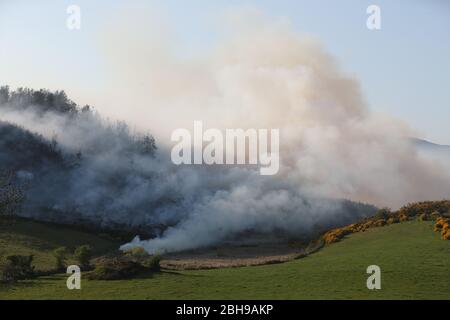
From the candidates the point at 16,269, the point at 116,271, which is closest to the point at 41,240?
the point at 16,269

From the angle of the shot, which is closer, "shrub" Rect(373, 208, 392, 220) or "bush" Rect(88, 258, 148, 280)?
"bush" Rect(88, 258, 148, 280)

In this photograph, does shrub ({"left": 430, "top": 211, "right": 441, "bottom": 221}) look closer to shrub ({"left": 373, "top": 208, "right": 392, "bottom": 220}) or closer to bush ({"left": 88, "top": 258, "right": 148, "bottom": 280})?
shrub ({"left": 373, "top": 208, "right": 392, "bottom": 220})

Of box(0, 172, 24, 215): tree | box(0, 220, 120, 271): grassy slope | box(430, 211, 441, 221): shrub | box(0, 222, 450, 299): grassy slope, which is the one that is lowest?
box(0, 222, 450, 299): grassy slope

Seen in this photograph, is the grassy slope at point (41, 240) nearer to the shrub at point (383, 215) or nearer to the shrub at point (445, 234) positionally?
the shrub at point (383, 215)

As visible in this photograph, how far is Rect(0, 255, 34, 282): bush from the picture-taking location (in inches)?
1788

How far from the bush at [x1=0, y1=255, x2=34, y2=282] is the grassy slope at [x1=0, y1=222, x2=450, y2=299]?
1631mm

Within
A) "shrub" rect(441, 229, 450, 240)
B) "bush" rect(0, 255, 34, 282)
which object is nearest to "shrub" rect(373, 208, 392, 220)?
"shrub" rect(441, 229, 450, 240)

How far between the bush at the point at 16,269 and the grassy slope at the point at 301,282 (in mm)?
1631

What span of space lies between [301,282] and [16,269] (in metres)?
26.8

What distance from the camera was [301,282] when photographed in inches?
1617

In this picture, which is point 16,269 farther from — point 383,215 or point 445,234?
point 383,215

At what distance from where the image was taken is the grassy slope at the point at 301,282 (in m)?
37.6

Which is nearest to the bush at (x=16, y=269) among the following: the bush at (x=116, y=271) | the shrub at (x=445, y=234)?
the bush at (x=116, y=271)
